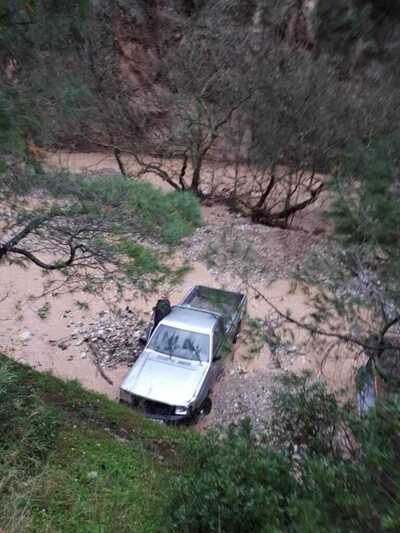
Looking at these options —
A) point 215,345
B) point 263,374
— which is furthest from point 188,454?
point 263,374

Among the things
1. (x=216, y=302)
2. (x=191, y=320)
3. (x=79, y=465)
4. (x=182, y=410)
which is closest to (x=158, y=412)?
(x=182, y=410)

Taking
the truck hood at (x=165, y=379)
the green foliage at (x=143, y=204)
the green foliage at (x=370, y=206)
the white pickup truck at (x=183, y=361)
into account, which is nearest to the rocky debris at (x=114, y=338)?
the white pickup truck at (x=183, y=361)

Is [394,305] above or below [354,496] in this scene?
below

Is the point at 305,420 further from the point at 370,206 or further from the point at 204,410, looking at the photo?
the point at 204,410

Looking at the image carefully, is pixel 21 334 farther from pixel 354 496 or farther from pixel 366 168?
pixel 354 496

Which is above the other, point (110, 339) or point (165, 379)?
point (165, 379)

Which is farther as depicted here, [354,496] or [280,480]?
[280,480]

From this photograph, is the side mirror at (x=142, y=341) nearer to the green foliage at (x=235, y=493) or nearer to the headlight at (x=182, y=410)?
the headlight at (x=182, y=410)
